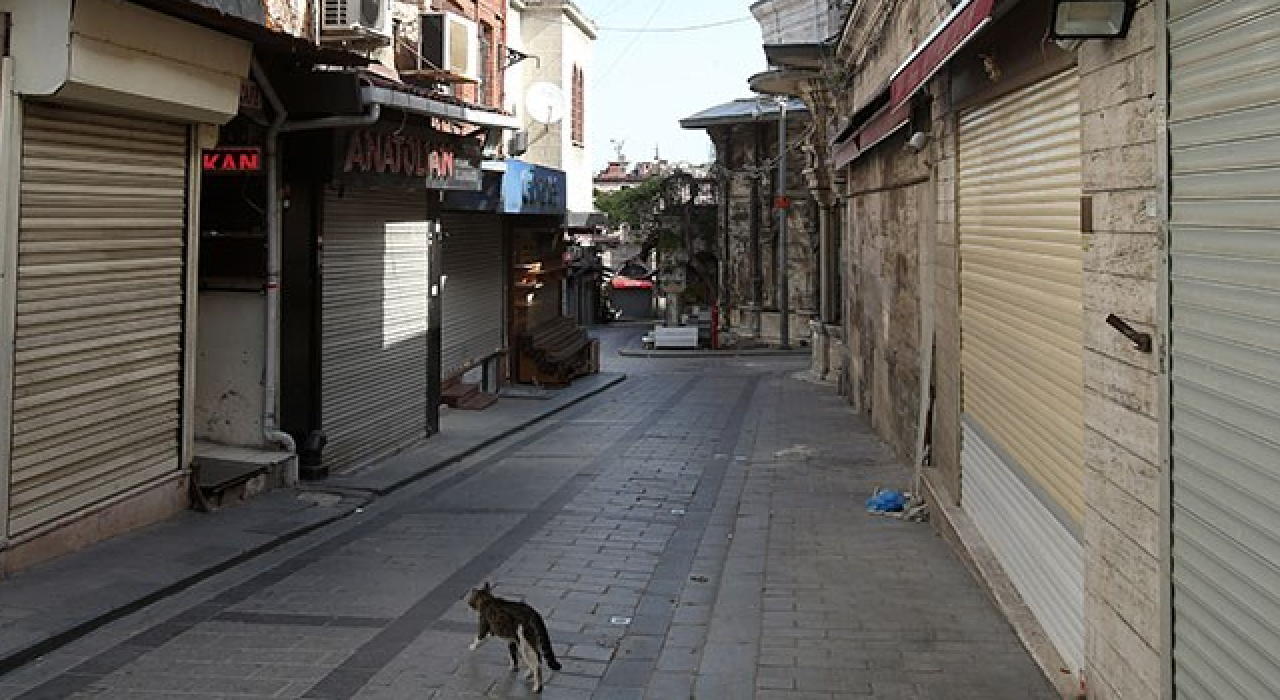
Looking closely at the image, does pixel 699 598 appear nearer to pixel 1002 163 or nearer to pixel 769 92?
pixel 1002 163

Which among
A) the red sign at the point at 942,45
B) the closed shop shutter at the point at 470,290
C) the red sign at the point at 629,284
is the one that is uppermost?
the red sign at the point at 629,284

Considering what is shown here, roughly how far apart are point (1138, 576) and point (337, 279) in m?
9.40

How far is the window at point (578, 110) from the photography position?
28.7 m

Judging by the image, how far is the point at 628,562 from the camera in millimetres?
8406

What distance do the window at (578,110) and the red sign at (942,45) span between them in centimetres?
2026

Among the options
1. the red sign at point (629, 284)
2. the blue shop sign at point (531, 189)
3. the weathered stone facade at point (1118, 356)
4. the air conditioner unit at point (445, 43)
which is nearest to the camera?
the weathered stone facade at point (1118, 356)

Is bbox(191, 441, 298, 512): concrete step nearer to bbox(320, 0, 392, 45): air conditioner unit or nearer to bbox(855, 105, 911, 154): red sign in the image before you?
bbox(320, 0, 392, 45): air conditioner unit

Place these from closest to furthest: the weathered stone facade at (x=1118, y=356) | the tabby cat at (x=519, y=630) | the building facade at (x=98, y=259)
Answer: the weathered stone facade at (x=1118, y=356)
the tabby cat at (x=519, y=630)
the building facade at (x=98, y=259)

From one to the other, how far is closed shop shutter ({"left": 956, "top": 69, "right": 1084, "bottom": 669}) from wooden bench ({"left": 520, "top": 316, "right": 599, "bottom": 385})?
1371 centimetres

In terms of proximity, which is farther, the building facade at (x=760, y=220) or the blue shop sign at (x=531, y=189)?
the building facade at (x=760, y=220)

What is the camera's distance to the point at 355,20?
38.1ft

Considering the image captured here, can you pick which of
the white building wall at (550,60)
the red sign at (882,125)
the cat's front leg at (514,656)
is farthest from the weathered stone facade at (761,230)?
the cat's front leg at (514,656)

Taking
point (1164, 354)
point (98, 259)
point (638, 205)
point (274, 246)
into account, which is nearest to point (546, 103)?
point (274, 246)

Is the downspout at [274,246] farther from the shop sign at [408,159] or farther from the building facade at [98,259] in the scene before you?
the building facade at [98,259]
